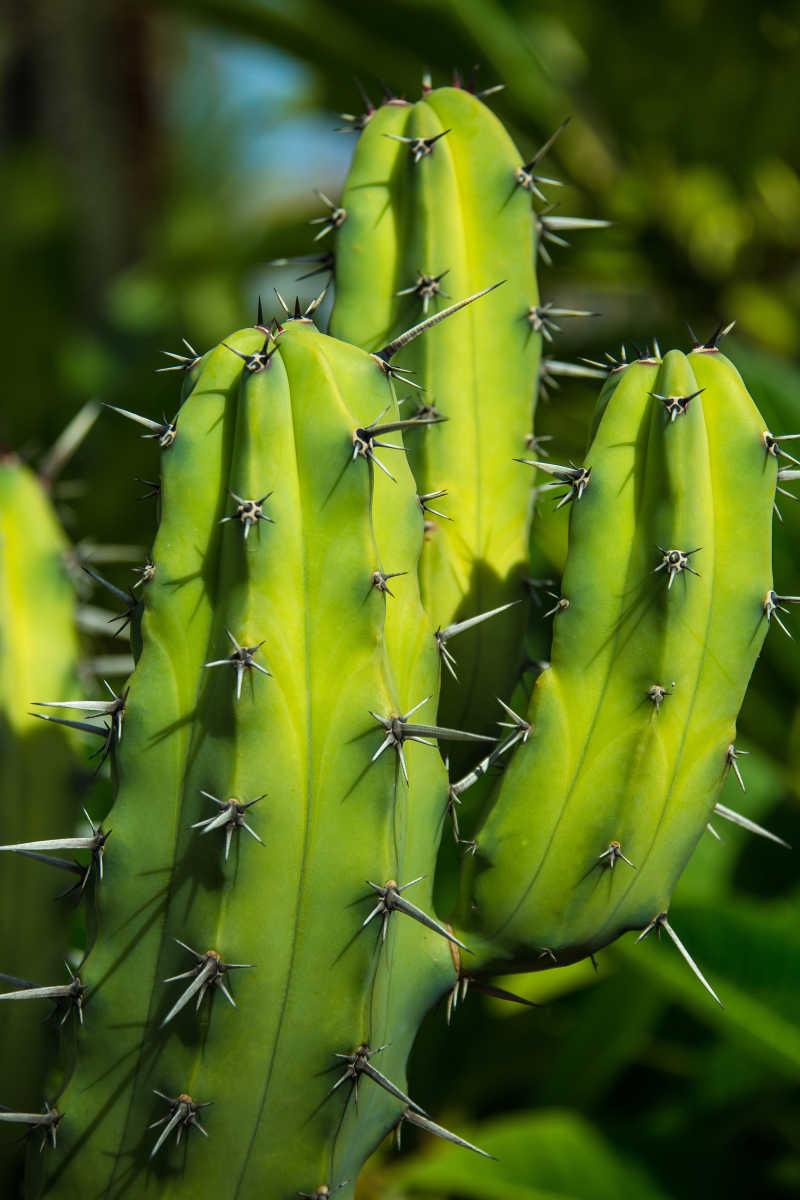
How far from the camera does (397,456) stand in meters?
1.14

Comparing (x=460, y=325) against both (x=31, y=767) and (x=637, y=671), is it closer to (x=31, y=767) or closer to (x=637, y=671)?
Result: (x=637, y=671)

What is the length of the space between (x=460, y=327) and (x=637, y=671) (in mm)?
468

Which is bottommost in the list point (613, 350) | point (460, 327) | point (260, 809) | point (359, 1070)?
point (613, 350)

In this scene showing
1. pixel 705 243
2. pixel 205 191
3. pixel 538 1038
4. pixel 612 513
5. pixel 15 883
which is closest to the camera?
pixel 612 513

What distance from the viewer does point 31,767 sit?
1531mm

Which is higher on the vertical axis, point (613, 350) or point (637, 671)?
point (637, 671)

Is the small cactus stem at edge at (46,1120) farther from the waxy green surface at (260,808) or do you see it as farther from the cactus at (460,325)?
the cactus at (460,325)

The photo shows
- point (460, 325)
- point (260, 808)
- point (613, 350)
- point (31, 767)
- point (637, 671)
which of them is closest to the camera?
point (260, 808)

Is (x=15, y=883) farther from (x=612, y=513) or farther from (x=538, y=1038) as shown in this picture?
(x=538, y=1038)

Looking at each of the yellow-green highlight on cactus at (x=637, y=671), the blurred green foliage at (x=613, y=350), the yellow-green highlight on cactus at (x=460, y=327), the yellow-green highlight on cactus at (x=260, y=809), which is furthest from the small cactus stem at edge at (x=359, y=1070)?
the blurred green foliage at (x=613, y=350)

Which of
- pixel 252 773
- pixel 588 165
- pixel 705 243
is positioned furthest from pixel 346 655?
pixel 588 165

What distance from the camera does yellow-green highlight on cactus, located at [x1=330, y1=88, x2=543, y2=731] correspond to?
1.32 meters

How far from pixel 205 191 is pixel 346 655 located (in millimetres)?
12212

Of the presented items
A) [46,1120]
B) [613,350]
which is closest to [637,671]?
[46,1120]
